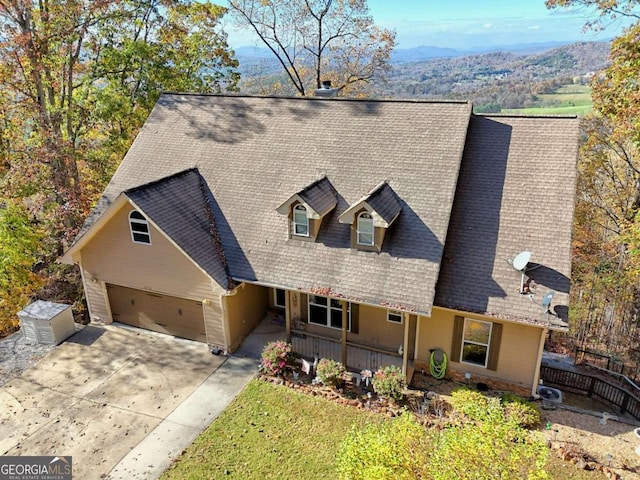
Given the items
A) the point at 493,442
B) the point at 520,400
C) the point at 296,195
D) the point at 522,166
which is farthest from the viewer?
the point at 522,166

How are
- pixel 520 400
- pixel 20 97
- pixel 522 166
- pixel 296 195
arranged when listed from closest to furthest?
pixel 520 400 < pixel 296 195 < pixel 522 166 < pixel 20 97

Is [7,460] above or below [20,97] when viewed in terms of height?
below

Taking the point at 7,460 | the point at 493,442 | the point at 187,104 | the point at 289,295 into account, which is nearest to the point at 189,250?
the point at 289,295

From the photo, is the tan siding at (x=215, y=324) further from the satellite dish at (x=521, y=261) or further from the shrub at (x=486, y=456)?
the shrub at (x=486, y=456)

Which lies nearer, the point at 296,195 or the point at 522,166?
the point at 296,195

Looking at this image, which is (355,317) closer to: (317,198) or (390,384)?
(390,384)

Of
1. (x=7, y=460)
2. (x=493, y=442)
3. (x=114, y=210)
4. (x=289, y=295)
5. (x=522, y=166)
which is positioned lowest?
(x=7, y=460)

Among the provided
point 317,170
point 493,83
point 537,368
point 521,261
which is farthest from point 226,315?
point 493,83

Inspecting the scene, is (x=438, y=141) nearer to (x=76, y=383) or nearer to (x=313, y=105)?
(x=313, y=105)
